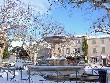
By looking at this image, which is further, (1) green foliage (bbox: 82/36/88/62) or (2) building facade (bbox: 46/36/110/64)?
(1) green foliage (bbox: 82/36/88/62)

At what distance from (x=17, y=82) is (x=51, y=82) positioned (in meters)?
1.76

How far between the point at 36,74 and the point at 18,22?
461 inches

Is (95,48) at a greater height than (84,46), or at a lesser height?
lesser

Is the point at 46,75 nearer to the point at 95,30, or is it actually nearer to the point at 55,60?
the point at 55,60

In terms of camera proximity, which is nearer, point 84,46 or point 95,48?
point 84,46

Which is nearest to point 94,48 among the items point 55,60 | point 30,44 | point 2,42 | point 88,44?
point 88,44

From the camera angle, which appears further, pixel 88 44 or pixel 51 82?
pixel 88 44

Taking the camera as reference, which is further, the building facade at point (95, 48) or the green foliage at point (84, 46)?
the green foliage at point (84, 46)

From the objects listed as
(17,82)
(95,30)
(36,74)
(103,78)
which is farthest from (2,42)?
(103,78)

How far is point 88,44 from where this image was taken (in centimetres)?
8025

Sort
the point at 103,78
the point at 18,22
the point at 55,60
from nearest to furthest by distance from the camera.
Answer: the point at 103,78
the point at 55,60
the point at 18,22

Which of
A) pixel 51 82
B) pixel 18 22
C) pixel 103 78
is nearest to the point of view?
pixel 103 78

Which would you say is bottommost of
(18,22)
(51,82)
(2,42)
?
(51,82)

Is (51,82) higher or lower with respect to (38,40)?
lower
